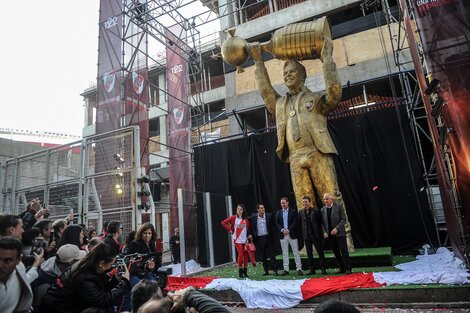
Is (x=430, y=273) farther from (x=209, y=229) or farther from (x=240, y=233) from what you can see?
(x=209, y=229)

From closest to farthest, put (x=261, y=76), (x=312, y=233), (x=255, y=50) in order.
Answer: (x=312, y=233) < (x=255, y=50) < (x=261, y=76)

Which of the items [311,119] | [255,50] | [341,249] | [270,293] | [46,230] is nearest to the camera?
[46,230]

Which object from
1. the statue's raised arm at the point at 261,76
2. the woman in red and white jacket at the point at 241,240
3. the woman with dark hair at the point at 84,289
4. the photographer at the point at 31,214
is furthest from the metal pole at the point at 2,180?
the woman with dark hair at the point at 84,289

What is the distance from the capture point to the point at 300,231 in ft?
22.2

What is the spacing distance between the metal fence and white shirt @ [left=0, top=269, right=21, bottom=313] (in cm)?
340

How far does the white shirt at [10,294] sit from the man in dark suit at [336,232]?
14.7ft

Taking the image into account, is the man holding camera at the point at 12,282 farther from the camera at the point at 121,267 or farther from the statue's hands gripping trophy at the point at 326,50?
the statue's hands gripping trophy at the point at 326,50

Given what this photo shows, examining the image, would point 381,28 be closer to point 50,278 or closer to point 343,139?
point 343,139

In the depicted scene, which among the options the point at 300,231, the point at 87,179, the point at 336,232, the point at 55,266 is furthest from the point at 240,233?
the point at 55,266

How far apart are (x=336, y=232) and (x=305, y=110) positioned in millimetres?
2630

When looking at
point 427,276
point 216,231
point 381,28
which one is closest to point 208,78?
point 381,28

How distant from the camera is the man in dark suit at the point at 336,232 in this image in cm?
567

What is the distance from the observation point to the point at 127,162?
19.5 feet

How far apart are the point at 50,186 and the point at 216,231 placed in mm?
4594
